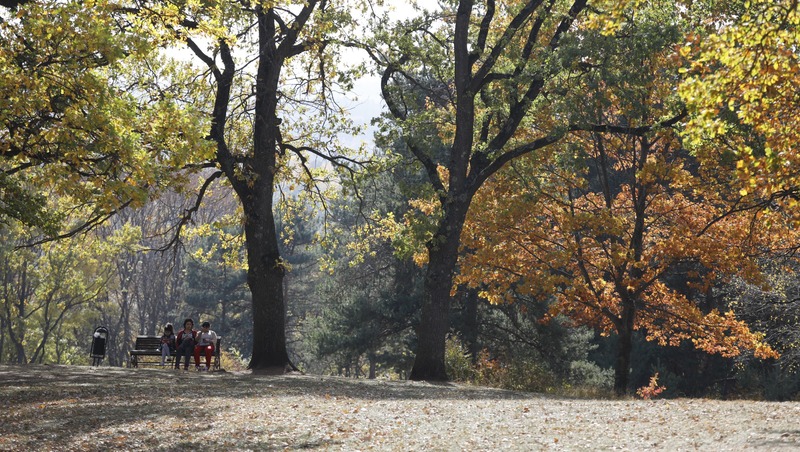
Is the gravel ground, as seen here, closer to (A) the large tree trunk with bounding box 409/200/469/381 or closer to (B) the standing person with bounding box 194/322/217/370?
(A) the large tree trunk with bounding box 409/200/469/381

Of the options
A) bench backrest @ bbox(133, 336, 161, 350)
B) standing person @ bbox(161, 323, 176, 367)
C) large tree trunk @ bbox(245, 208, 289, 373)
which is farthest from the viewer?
bench backrest @ bbox(133, 336, 161, 350)

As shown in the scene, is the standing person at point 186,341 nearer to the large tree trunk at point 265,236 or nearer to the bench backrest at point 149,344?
the large tree trunk at point 265,236

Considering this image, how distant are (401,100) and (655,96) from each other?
6184 millimetres

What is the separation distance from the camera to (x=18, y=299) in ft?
132

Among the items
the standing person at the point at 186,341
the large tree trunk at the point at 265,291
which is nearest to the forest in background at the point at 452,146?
the large tree trunk at the point at 265,291

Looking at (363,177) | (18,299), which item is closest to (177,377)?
(363,177)

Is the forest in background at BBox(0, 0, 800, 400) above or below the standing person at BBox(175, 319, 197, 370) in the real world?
above

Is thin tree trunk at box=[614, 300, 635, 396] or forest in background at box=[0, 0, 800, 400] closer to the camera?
Answer: forest in background at box=[0, 0, 800, 400]

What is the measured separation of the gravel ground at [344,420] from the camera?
873cm

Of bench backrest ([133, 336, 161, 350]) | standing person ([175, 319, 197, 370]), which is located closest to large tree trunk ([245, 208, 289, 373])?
standing person ([175, 319, 197, 370])

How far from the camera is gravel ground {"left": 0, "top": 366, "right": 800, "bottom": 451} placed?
8727 mm

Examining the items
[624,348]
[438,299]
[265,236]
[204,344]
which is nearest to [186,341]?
[204,344]

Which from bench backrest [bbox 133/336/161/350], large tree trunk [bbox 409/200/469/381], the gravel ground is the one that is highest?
large tree trunk [bbox 409/200/469/381]

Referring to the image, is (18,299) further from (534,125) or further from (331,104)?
(534,125)
